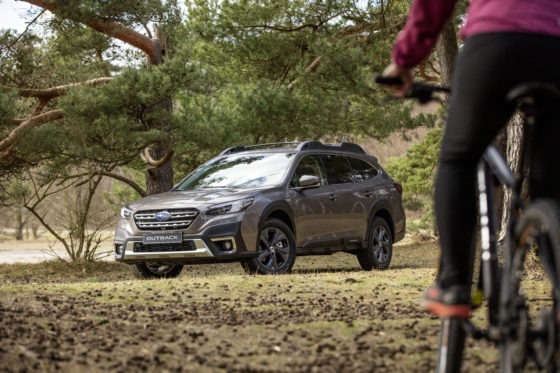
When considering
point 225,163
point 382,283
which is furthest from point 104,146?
point 382,283

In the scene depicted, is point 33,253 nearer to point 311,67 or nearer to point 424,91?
point 311,67

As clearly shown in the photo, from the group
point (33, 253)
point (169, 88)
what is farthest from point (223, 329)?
point (33, 253)

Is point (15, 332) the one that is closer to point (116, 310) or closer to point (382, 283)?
point (116, 310)

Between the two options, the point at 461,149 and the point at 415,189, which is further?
the point at 415,189

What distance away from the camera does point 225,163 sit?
1095 centimetres

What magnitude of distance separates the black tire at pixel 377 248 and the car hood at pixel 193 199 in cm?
264

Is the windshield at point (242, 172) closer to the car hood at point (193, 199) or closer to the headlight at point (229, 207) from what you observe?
the car hood at point (193, 199)

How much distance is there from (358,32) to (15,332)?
55.1ft

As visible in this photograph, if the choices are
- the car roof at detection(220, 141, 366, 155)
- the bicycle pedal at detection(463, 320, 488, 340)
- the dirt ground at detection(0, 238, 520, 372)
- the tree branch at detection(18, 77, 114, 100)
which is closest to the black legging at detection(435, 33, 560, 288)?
the bicycle pedal at detection(463, 320, 488, 340)

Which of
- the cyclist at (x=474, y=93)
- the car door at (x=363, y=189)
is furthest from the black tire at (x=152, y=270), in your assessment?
the cyclist at (x=474, y=93)

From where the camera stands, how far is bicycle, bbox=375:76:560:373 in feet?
8.13

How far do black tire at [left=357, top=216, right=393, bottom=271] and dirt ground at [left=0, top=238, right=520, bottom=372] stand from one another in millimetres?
4170

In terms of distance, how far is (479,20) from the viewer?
268cm

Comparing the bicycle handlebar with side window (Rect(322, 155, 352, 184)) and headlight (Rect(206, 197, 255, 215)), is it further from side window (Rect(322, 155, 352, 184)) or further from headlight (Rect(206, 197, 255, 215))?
side window (Rect(322, 155, 352, 184))
